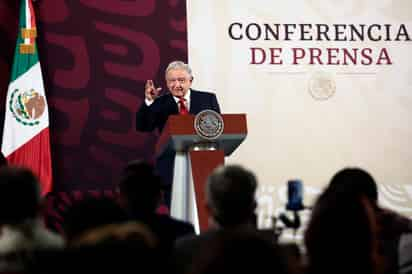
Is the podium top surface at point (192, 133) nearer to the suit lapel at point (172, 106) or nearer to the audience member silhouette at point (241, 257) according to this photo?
the suit lapel at point (172, 106)

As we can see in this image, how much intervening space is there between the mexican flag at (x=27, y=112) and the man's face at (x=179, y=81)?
1.76 metres

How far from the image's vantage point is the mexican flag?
23.9ft

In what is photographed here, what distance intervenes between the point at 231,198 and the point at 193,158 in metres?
2.01

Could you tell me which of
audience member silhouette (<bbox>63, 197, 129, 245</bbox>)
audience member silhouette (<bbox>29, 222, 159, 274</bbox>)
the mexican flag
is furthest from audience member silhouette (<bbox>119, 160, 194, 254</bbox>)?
the mexican flag

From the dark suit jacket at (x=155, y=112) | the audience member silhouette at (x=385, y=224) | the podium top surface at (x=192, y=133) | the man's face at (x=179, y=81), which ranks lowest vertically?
the audience member silhouette at (x=385, y=224)

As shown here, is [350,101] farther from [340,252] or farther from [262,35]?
[340,252]

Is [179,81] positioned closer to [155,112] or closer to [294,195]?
[155,112]

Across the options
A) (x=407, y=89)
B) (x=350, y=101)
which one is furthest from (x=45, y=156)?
(x=407, y=89)

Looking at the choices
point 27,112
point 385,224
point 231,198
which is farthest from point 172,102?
point 231,198

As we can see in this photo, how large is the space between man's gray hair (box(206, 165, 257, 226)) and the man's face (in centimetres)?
345

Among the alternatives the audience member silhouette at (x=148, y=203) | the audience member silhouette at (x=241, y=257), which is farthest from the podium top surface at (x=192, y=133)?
the audience member silhouette at (x=241, y=257)

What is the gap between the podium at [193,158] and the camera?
4664 mm

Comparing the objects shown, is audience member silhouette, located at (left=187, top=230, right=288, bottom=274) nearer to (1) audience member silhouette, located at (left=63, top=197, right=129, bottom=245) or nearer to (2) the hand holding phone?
(1) audience member silhouette, located at (left=63, top=197, right=129, bottom=245)

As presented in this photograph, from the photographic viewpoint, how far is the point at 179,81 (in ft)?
20.3
